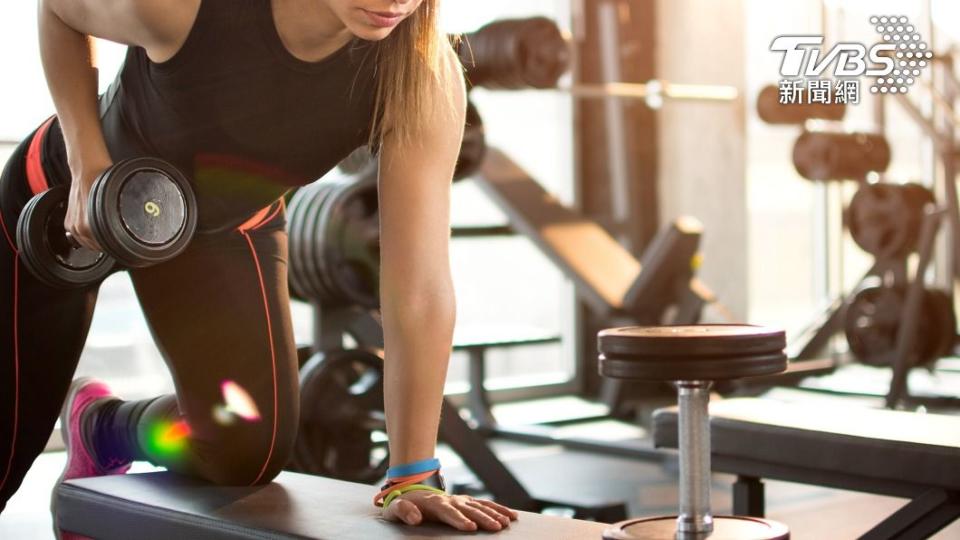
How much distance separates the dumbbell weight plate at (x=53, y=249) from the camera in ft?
5.57

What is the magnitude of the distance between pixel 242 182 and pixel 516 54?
212 centimetres

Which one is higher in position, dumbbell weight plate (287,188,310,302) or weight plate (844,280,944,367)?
dumbbell weight plate (287,188,310,302)

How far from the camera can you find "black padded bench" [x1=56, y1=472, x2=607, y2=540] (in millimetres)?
1521

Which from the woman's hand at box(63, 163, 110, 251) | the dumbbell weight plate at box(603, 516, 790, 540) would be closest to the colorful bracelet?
the dumbbell weight plate at box(603, 516, 790, 540)

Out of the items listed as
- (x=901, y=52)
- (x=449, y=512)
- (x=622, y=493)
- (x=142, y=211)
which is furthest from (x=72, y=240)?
(x=901, y=52)

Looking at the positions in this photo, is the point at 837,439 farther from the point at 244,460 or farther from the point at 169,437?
the point at 169,437

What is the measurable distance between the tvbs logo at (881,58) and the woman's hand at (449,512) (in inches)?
119

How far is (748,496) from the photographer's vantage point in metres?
2.35

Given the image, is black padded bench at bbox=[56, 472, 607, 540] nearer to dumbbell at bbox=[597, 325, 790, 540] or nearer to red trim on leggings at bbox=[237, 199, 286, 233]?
dumbbell at bbox=[597, 325, 790, 540]

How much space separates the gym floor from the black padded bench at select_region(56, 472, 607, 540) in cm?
108

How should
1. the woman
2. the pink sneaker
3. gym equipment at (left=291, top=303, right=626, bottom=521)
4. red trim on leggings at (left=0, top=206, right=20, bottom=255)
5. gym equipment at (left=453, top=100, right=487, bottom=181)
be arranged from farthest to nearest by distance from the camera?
gym equipment at (left=453, top=100, right=487, bottom=181) → gym equipment at (left=291, top=303, right=626, bottom=521) → the pink sneaker → red trim on leggings at (left=0, top=206, right=20, bottom=255) → the woman

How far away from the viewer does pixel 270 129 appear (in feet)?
5.52

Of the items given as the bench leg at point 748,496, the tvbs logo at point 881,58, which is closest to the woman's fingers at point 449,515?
the bench leg at point 748,496

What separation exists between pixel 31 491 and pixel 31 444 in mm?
1670
